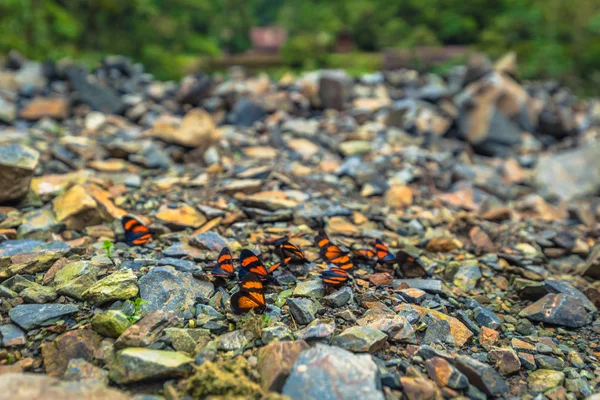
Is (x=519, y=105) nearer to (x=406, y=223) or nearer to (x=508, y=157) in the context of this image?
(x=508, y=157)

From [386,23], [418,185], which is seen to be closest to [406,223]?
[418,185]

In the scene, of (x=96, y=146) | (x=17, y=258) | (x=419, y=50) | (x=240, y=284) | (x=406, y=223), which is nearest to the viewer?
(x=240, y=284)

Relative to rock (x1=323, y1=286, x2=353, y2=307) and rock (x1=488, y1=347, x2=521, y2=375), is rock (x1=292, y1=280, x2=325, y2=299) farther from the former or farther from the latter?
rock (x1=488, y1=347, x2=521, y2=375)

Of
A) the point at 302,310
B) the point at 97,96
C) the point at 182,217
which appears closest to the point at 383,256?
the point at 302,310

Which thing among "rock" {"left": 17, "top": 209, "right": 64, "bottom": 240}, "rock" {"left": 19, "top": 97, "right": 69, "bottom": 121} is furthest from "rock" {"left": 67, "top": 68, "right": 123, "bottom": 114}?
"rock" {"left": 17, "top": 209, "right": 64, "bottom": 240}

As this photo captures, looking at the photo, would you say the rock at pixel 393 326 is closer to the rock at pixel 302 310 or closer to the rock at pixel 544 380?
the rock at pixel 302 310

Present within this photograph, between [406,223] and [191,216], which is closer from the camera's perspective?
[191,216]

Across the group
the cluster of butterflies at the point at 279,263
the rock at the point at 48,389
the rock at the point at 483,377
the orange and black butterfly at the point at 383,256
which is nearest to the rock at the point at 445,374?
the rock at the point at 483,377
